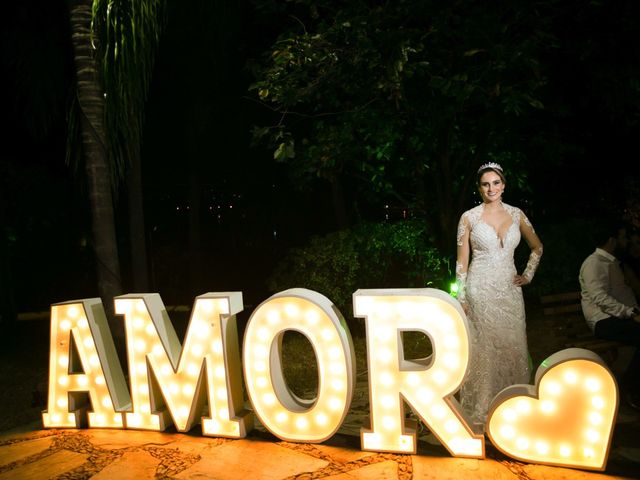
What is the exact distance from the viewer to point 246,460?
13.8 feet

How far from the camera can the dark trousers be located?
484cm

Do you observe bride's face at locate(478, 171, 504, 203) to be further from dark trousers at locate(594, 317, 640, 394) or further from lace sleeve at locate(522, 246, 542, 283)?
dark trousers at locate(594, 317, 640, 394)

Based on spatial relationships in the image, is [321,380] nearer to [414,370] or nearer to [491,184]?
[414,370]

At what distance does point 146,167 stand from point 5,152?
4.18 m

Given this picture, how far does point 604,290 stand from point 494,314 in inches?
50.5

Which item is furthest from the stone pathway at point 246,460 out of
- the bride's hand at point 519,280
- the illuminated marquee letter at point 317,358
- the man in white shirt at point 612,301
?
the bride's hand at point 519,280

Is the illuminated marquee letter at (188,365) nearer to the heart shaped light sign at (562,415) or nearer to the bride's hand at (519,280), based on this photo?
the heart shaped light sign at (562,415)

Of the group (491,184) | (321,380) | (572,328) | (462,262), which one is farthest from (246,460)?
(572,328)

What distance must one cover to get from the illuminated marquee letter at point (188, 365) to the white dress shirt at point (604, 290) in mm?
3365

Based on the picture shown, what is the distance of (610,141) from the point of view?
32.5 feet

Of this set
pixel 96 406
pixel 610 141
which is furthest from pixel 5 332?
pixel 610 141

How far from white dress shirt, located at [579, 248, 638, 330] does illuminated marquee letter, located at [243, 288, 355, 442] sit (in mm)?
2584

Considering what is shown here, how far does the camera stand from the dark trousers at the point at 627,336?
484 centimetres

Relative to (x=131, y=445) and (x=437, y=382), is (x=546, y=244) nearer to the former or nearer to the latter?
(x=437, y=382)
